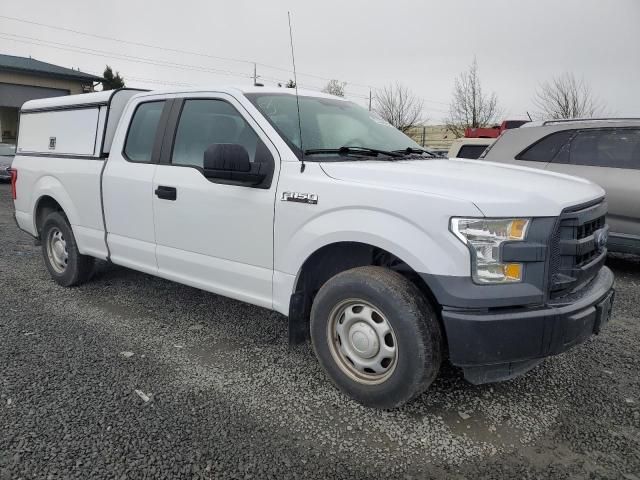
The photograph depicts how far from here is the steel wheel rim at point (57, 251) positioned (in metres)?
5.25

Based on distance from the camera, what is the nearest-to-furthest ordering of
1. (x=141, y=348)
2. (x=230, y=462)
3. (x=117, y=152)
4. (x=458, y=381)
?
(x=230, y=462) < (x=458, y=381) < (x=141, y=348) < (x=117, y=152)

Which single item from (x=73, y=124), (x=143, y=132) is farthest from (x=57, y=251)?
(x=143, y=132)

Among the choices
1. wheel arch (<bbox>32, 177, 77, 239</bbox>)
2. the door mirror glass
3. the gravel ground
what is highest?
the door mirror glass

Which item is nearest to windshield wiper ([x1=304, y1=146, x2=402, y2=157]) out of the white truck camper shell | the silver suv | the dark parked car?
the white truck camper shell

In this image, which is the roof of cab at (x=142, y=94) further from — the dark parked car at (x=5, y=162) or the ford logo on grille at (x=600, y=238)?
the dark parked car at (x=5, y=162)

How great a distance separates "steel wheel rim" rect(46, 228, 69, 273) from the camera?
17.2 feet

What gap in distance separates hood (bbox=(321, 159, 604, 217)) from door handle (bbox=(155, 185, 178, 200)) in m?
1.28

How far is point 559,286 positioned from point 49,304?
4313mm

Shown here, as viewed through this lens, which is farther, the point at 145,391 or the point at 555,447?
the point at 145,391

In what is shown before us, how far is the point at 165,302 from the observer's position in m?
4.82

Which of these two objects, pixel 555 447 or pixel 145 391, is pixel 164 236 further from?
pixel 555 447

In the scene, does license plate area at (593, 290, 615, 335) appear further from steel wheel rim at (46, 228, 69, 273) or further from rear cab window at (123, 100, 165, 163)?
steel wheel rim at (46, 228, 69, 273)

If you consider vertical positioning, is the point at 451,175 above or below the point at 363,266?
above

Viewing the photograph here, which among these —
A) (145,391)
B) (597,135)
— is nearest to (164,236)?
(145,391)
